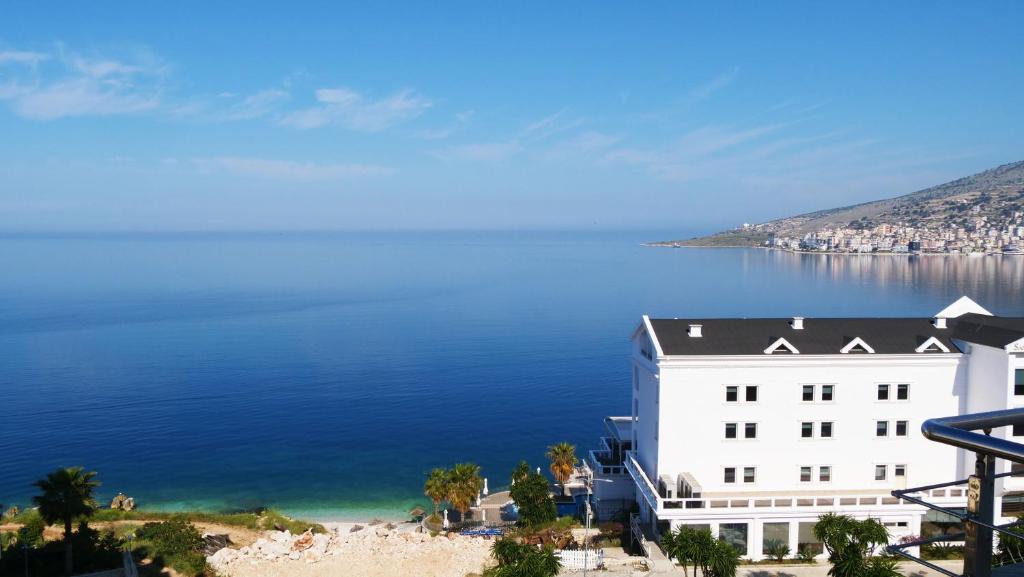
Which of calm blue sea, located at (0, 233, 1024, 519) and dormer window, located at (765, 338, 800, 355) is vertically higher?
dormer window, located at (765, 338, 800, 355)

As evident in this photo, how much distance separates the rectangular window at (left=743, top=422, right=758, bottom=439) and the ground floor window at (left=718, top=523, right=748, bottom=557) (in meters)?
4.62

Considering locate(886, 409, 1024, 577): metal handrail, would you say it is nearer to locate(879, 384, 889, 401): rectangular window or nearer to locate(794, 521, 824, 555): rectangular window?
locate(794, 521, 824, 555): rectangular window

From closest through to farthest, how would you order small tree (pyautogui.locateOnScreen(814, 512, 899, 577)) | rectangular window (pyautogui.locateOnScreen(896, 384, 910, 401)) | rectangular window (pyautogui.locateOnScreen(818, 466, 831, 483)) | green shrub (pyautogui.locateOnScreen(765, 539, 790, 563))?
small tree (pyautogui.locateOnScreen(814, 512, 899, 577)) → green shrub (pyautogui.locateOnScreen(765, 539, 790, 563)) → rectangular window (pyautogui.locateOnScreen(896, 384, 910, 401)) → rectangular window (pyautogui.locateOnScreen(818, 466, 831, 483))

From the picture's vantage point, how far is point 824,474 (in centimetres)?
4019

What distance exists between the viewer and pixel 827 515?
3450cm

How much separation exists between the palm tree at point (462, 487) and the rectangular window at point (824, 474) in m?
19.5

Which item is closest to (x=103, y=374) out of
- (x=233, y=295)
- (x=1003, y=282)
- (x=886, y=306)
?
(x=233, y=295)

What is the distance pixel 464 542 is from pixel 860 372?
75.3ft

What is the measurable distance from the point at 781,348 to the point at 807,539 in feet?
31.8

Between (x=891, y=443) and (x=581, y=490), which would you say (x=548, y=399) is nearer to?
(x=581, y=490)

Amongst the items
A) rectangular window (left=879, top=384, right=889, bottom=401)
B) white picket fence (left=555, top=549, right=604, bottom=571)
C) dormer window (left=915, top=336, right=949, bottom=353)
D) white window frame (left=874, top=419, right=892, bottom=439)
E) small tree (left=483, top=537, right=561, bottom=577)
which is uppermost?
dormer window (left=915, top=336, right=949, bottom=353)

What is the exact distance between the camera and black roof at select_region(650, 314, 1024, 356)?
130 feet

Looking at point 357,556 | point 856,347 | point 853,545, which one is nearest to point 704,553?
point 853,545

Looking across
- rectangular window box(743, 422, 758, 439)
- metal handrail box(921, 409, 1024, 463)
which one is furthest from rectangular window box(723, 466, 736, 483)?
metal handrail box(921, 409, 1024, 463)
